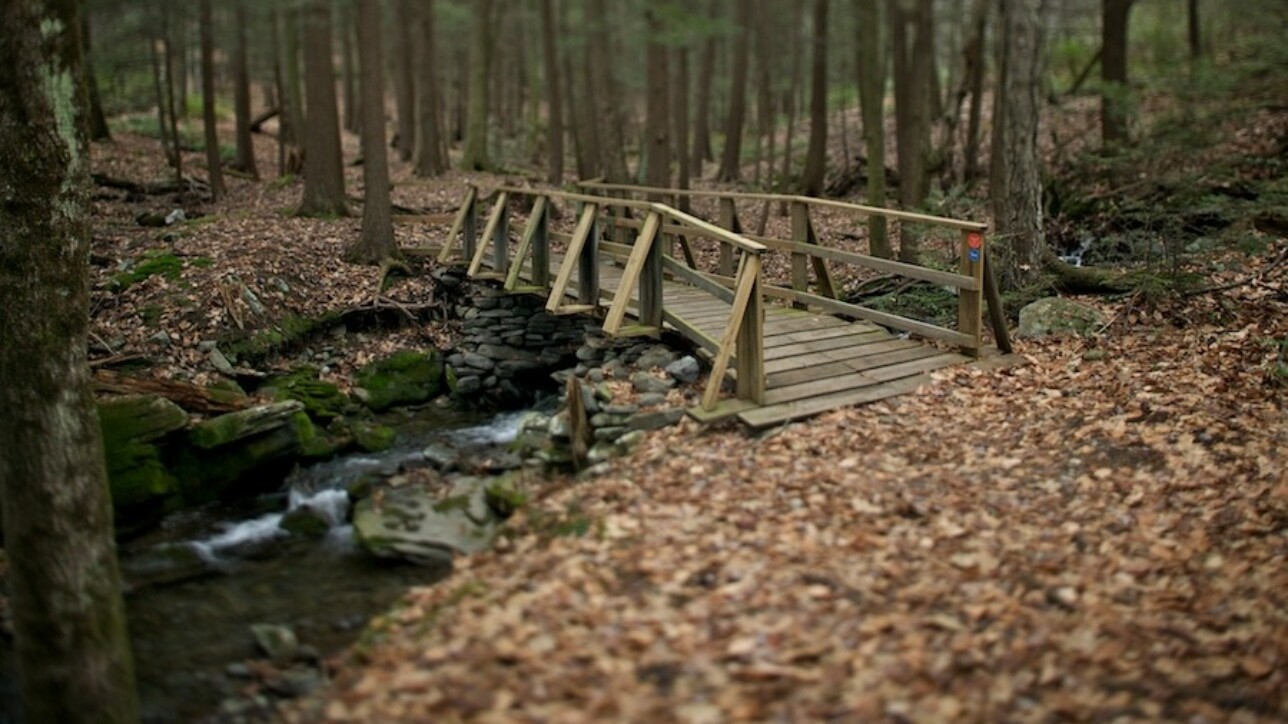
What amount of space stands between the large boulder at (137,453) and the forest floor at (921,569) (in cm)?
317

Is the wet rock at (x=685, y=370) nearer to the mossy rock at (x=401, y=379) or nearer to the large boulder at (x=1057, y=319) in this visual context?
the large boulder at (x=1057, y=319)

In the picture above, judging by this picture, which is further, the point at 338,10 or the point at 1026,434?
the point at 338,10

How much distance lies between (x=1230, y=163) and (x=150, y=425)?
1497 centimetres

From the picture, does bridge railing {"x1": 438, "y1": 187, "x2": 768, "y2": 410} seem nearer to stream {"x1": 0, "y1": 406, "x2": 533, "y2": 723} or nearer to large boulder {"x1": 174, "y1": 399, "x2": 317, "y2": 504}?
stream {"x1": 0, "y1": 406, "x2": 533, "y2": 723}

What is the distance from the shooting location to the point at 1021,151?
10.1m

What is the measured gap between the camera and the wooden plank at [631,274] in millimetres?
8633

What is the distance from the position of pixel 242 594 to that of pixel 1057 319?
756 centimetres

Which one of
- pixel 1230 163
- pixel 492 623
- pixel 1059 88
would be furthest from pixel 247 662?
pixel 1059 88

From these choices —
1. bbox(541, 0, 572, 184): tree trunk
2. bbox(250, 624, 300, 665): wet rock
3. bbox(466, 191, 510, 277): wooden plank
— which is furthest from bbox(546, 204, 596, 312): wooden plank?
bbox(541, 0, 572, 184): tree trunk

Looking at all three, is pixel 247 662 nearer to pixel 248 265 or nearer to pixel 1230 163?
pixel 248 265

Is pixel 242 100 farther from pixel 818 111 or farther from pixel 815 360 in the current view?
pixel 815 360

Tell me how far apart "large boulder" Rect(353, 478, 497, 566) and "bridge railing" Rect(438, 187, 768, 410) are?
6.36ft

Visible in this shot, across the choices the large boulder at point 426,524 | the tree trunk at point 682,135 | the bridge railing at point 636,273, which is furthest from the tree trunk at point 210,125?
the large boulder at point 426,524

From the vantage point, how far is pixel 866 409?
24.8ft
